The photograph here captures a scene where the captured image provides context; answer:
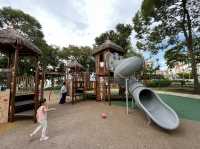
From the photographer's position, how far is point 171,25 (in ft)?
55.6

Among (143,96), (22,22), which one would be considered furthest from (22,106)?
(22,22)

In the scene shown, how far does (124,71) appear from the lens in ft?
23.7

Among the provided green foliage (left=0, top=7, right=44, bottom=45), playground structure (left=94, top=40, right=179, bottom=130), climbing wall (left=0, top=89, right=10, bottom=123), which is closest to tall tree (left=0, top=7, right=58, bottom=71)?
green foliage (left=0, top=7, right=44, bottom=45)

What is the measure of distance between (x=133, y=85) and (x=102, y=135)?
3.35 m

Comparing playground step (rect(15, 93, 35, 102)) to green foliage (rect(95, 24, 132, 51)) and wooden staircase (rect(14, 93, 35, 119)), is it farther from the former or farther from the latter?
green foliage (rect(95, 24, 132, 51))

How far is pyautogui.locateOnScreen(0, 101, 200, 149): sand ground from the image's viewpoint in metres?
4.09

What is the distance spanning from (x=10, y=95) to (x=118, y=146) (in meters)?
5.05

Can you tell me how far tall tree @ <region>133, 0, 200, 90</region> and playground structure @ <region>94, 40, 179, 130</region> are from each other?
7.18 metres

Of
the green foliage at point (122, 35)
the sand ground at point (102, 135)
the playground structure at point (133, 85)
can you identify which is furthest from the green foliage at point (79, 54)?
the sand ground at point (102, 135)

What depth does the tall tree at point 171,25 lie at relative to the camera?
52.3ft

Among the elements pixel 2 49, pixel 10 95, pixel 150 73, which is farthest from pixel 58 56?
pixel 10 95

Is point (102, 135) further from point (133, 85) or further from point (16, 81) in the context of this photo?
point (16, 81)

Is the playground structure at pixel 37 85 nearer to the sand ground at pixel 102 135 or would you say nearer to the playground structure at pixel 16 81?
the playground structure at pixel 16 81

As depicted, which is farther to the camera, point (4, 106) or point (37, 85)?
point (37, 85)
